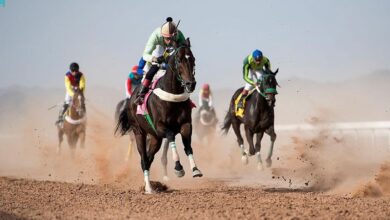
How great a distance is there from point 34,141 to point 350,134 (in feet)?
37.5

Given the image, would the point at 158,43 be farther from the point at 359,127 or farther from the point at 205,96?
the point at 205,96

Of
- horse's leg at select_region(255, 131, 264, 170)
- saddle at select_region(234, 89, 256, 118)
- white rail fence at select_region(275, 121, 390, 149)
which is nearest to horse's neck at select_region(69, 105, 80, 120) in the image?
saddle at select_region(234, 89, 256, 118)

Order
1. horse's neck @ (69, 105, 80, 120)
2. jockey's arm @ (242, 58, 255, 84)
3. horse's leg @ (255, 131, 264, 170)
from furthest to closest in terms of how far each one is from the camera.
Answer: horse's neck @ (69, 105, 80, 120) → jockey's arm @ (242, 58, 255, 84) → horse's leg @ (255, 131, 264, 170)

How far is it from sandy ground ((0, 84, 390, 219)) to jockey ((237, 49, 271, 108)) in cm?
196

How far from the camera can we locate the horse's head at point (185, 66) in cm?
928

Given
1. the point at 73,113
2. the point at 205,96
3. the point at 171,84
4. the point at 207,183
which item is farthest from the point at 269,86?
the point at 205,96

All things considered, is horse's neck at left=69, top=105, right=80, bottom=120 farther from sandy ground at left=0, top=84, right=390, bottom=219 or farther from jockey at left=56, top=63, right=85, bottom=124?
sandy ground at left=0, top=84, right=390, bottom=219

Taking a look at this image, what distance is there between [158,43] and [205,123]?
15.2 m

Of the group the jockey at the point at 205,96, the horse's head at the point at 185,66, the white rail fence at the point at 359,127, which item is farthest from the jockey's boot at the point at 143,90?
the jockey at the point at 205,96

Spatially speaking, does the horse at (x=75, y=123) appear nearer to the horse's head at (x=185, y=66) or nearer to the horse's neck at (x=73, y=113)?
the horse's neck at (x=73, y=113)

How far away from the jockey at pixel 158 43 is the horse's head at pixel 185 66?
29.7 inches

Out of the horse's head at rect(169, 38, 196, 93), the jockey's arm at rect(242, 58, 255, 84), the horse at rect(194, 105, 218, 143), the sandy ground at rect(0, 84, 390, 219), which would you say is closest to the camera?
the sandy ground at rect(0, 84, 390, 219)

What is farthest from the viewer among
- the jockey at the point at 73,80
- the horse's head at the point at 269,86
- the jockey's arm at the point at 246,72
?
the jockey at the point at 73,80

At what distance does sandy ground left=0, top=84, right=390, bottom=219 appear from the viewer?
26.2 ft
